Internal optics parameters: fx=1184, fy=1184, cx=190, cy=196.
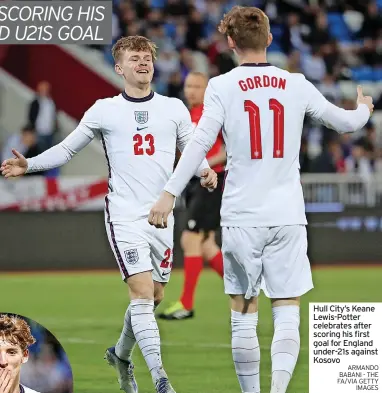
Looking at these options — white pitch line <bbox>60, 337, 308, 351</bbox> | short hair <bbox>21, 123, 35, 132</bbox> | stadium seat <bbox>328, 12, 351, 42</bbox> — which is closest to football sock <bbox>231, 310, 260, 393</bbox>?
white pitch line <bbox>60, 337, 308, 351</bbox>

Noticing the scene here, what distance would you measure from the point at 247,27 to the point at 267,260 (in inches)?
45.0

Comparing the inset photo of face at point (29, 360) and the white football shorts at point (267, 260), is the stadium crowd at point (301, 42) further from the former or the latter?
the inset photo of face at point (29, 360)

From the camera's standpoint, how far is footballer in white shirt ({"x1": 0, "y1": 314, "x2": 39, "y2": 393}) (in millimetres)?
5332

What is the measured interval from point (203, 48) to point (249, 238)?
16427mm

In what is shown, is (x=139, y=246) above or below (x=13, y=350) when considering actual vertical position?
above

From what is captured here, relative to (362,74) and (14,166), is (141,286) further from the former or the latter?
(362,74)

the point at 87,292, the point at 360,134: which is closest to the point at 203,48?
the point at 360,134

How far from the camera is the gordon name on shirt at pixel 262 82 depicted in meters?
5.78

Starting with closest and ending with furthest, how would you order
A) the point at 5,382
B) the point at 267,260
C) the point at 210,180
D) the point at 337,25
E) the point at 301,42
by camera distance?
the point at 5,382 → the point at 267,260 → the point at 210,180 → the point at 301,42 → the point at 337,25

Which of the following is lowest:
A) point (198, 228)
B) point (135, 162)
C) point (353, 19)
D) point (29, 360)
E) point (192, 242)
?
point (29, 360)

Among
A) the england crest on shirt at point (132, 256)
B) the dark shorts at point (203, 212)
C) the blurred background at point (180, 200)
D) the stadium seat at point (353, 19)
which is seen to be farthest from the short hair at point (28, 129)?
the england crest on shirt at point (132, 256)

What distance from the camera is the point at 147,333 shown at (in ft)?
21.5

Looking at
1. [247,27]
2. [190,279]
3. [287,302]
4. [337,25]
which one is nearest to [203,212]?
[190,279]

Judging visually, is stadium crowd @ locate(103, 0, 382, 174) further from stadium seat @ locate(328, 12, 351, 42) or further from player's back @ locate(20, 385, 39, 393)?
player's back @ locate(20, 385, 39, 393)
